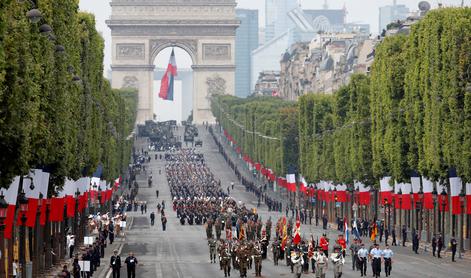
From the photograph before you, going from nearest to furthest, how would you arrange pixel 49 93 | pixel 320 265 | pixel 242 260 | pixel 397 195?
1. pixel 320 265
2. pixel 49 93
3. pixel 242 260
4. pixel 397 195

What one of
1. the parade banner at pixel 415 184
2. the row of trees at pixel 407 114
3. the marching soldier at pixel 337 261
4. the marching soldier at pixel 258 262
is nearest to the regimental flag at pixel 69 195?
the marching soldier at pixel 258 262

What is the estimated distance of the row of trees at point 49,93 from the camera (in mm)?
49312

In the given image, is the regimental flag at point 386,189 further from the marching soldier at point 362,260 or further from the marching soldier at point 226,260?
the marching soldier at point 362,260

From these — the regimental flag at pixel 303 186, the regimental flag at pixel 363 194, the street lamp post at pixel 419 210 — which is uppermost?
the regimental flag at pixel 303 186

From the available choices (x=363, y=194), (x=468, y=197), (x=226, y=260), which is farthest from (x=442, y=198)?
(x=363, y=194)

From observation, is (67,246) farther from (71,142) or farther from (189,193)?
(189,193)

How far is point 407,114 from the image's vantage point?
332ft

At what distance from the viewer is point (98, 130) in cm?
10188

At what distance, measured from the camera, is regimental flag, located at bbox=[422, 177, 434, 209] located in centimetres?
8971

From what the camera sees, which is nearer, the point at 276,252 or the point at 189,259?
the point at 276,252

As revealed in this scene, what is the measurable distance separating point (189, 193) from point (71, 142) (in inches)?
3459

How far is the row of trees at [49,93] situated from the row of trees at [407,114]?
18.0m

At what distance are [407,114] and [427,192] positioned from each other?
11.1 metres

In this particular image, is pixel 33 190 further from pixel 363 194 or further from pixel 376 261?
pixel 363 194
